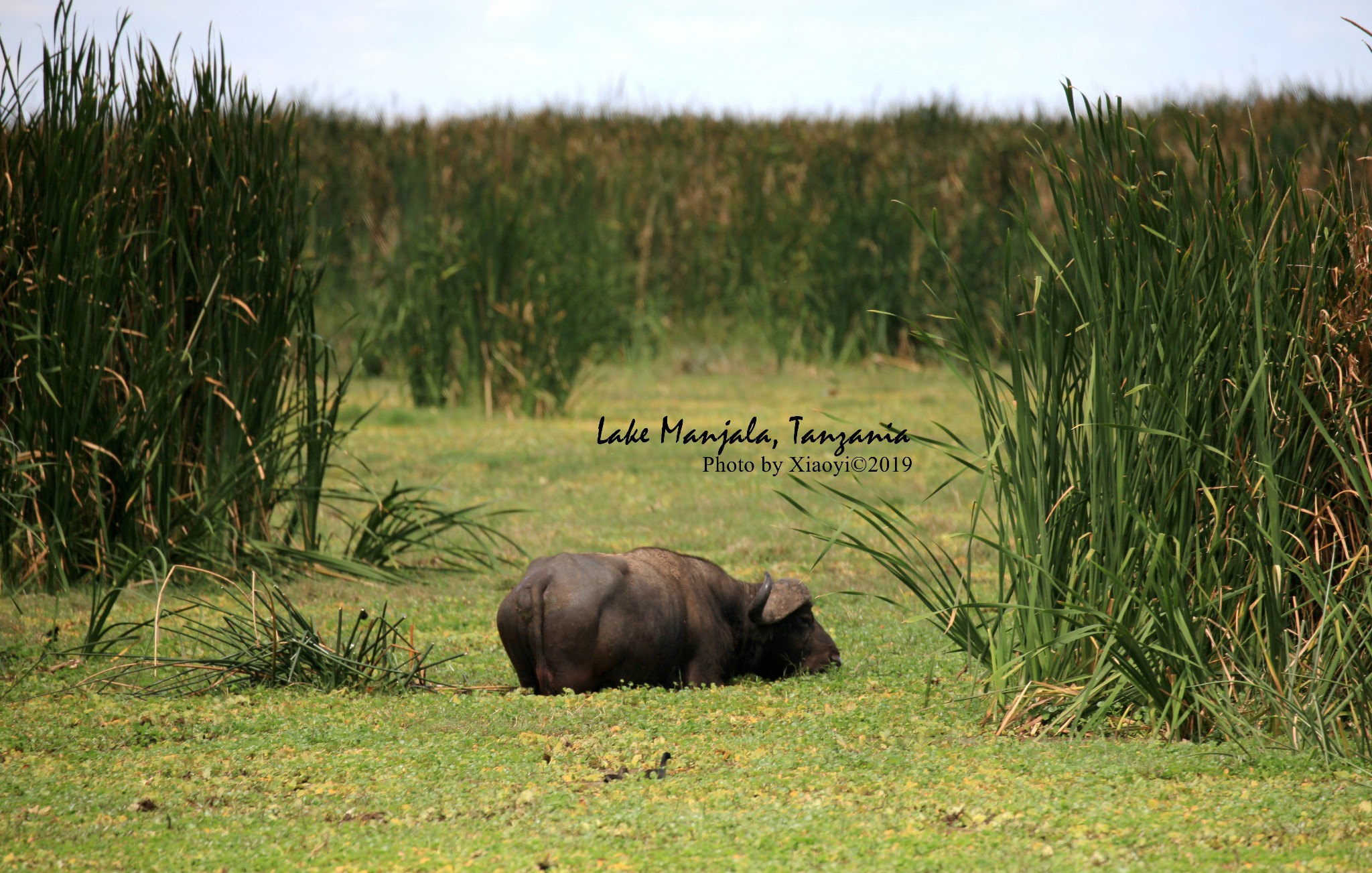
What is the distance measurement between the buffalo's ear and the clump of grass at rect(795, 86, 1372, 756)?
2.30 ft

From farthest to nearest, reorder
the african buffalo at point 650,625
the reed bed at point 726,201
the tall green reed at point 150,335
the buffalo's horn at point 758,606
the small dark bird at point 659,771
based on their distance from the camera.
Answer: the reed bed at point 726,201, the tall green reed at point 150,335, the buffalo's horn at point 758,606, the african buffalo at point 650,625, the small dark bird at point 659,771

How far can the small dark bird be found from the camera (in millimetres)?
3152

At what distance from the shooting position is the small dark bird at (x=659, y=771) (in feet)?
10.3

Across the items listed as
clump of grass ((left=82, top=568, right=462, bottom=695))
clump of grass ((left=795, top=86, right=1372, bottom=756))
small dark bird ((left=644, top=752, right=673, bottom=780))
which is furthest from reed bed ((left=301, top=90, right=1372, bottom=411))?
small dark bird ((left=644, top=752, right=673, bottom=780))

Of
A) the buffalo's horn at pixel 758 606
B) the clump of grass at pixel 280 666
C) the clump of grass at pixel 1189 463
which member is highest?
the clump of grass at pixel 1189 463

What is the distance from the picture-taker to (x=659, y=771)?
3164 mm

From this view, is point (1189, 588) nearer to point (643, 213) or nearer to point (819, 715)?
point (819, 715)

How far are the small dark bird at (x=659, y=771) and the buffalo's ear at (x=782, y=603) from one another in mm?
1075

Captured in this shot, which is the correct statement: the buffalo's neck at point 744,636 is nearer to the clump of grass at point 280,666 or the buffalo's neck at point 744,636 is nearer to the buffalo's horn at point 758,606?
the buffalo's horn at point 758,606

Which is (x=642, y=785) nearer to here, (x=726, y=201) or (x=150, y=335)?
(x=150, y=335)

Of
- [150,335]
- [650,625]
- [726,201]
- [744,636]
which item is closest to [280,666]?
[650,625]

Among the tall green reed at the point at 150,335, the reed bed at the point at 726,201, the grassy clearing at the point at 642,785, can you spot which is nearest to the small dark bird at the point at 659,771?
the grassy clearing at the point at 642,785

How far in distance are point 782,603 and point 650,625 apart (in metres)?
0.49

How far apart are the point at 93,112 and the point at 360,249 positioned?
31.1ft
